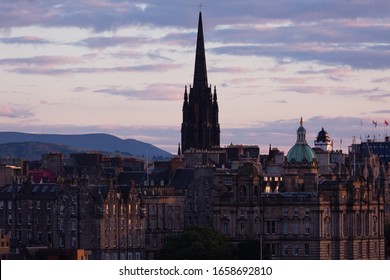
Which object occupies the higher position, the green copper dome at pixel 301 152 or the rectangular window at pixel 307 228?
the green copper dome at pixel 301 152

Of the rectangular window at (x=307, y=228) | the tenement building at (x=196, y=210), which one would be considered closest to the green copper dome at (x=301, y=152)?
the tenement building at (x=196, y=210)

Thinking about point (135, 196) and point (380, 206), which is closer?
point (135, 196)

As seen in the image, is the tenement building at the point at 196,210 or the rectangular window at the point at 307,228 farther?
the rectangular window at the point at 307,228

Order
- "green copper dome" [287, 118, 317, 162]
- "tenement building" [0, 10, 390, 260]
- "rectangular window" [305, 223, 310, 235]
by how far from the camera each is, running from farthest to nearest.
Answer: "green copper dome" [287, 118, 317, 162]
"rectangular window" [305, 223, 310, 235]
"tenement building" [0, 10, 390, 260]

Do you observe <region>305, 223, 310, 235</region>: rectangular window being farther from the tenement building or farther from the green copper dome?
the green copper dome

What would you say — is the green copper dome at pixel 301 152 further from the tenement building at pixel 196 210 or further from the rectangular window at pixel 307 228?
the rectangular window at pixel 307 228

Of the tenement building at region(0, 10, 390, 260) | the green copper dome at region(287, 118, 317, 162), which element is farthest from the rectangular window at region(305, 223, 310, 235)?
the green copper dome at region(287, 118, 317, 162)

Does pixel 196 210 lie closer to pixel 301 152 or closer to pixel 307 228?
pixel 307 228

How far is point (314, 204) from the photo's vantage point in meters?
166

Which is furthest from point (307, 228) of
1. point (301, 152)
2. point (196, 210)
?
point (301, 152)

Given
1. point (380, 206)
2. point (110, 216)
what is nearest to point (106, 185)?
point (110, 216)
